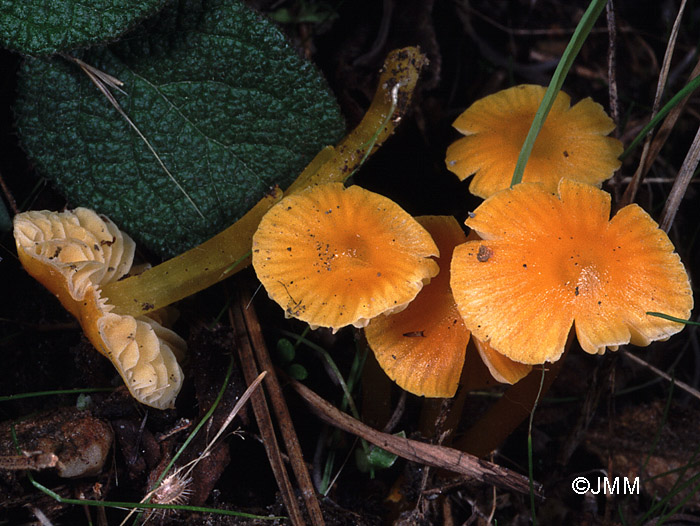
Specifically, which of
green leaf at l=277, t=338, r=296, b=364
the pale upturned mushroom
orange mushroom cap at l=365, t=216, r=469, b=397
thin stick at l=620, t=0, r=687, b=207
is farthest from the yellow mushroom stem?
thin stick at l=620, t=0, r=687, b=207

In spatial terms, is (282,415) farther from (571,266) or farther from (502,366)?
(571,266)

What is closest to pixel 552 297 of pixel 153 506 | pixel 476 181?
pixel 476 181

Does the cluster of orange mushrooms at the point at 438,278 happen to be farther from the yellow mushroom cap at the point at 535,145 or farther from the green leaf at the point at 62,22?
the green leaf at the point at 62,22

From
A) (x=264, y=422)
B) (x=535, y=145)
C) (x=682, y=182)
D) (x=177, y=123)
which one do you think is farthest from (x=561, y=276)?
(x=177, y=123)

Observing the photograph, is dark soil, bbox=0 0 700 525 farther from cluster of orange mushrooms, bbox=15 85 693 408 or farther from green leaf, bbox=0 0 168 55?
green leaf, bbox=0 0 168 55

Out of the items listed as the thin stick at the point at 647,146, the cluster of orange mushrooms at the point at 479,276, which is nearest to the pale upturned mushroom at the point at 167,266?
the cluster of orange mushrooms at the point at 479,276

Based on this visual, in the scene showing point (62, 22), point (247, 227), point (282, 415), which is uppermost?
point (62, 22)
